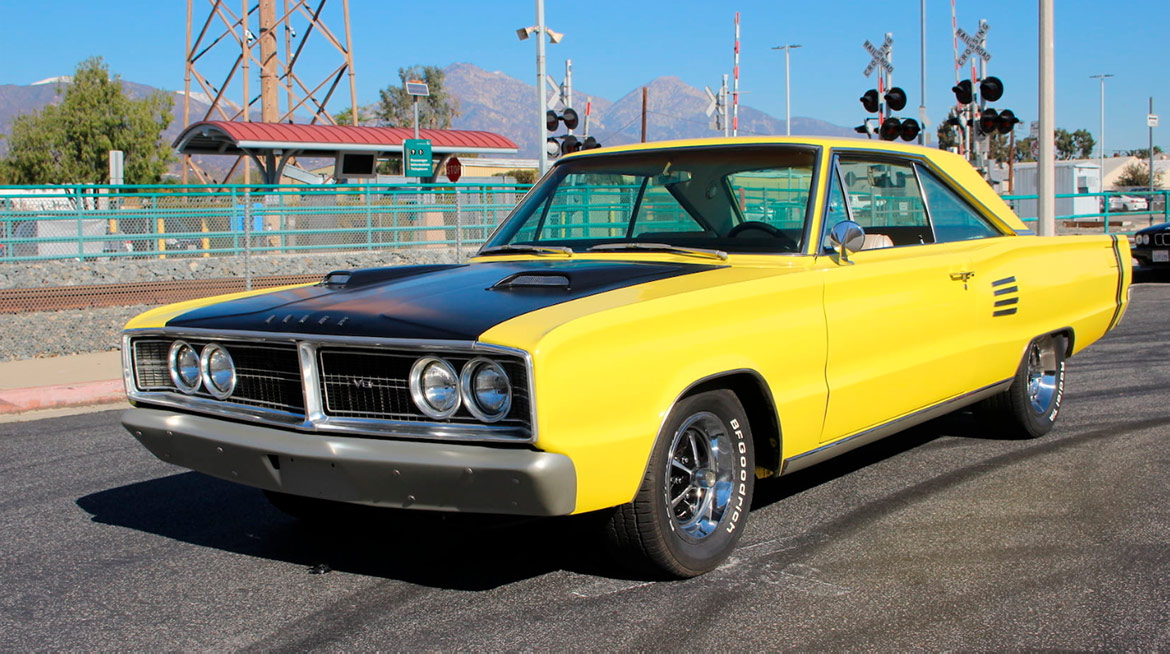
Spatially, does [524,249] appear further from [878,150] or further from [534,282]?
[878,150]

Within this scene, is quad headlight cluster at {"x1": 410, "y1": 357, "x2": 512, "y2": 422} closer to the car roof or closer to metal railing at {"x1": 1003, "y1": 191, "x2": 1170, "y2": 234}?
the car roof

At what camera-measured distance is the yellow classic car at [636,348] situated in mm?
3322

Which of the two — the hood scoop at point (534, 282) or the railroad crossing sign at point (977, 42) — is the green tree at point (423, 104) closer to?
the railroad crossing sign at point (977, 42)

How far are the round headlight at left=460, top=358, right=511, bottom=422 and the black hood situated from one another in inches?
4.3

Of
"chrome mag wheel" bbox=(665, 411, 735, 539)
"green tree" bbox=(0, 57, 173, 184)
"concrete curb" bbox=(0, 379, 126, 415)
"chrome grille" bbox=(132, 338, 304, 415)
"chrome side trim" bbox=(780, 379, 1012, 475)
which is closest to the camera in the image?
"chrome grille" bbox=(132, 338, 304, 415)

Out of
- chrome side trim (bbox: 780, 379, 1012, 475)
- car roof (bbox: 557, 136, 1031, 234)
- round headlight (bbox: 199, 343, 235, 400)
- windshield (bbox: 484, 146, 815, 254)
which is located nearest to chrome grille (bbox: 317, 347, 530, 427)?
round headlight (bbox: 199, 343, 235, 400)

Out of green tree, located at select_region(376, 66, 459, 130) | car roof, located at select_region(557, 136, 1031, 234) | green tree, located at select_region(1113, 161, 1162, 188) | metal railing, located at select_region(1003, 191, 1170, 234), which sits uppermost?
green tree, located at select_region(376, 66, 459, 130)

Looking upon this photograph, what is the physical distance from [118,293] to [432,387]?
1270cm

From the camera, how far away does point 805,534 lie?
172 inches

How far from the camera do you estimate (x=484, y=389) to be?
3.34 meters

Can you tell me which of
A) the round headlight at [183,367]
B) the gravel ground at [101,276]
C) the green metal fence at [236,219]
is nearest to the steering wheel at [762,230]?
the round headlight at [183,367]

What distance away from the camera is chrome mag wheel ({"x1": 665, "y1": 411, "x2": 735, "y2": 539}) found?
3.84 m

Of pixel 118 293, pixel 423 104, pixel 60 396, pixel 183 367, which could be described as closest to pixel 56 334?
pixel 118 293

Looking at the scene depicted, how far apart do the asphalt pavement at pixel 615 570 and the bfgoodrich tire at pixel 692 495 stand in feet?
0.36
